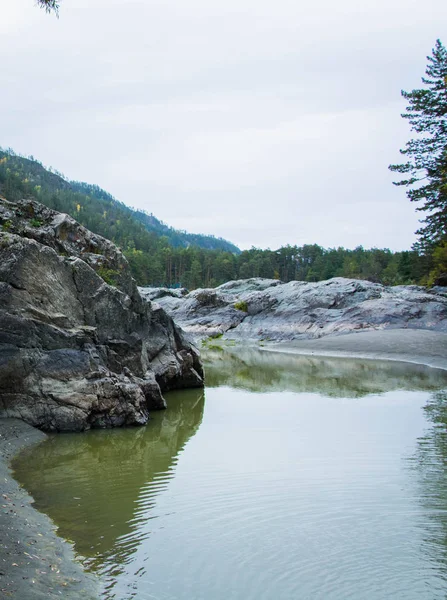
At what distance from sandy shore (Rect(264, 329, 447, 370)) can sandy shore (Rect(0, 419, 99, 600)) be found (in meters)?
27.2

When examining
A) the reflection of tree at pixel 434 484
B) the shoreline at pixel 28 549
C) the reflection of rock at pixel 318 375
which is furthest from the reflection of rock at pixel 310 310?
the shoreline at pixel 28 549

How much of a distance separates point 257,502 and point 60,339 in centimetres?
732

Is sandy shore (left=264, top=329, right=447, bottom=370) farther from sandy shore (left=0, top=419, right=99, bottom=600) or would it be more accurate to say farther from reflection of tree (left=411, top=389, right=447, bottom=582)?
sandy shore (left=0, top=419, right=99, bottom=600)

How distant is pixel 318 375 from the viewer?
2844cm

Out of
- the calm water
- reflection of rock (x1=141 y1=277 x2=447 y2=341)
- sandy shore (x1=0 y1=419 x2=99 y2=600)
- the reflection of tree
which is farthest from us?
reflection of rock (x1=141 y1=277 x2=447 y2=341)

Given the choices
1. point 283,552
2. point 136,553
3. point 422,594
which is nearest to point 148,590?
point 136,553

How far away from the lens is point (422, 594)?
617cm

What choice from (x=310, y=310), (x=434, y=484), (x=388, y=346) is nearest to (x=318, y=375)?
(x=388, y=346)

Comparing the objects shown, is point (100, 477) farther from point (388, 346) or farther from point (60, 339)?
point (388, 346)

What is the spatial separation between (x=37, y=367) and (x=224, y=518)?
22.7 ft

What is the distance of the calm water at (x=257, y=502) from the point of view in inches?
258

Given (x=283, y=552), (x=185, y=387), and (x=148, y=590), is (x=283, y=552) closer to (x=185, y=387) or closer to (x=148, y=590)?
(x=148, y=590)

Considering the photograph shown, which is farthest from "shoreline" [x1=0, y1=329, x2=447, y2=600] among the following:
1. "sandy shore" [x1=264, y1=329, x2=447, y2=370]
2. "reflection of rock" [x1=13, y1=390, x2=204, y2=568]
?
"sandy shore" [x1=264, y1=329, x2=447, y2=370]

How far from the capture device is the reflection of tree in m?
7.40
